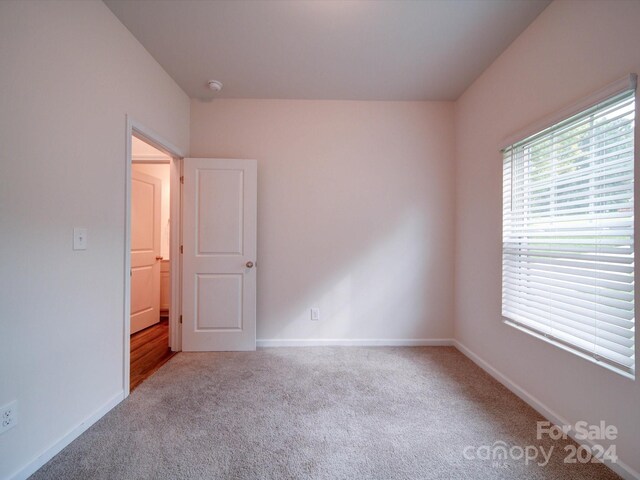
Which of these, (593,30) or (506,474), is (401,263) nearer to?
(506,474)

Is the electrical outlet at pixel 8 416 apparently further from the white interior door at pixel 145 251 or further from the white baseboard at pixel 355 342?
the white interior door at pixel 145 251

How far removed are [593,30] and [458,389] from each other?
2.42 m

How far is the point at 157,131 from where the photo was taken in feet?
7.39

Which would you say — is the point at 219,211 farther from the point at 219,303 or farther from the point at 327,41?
the point at 327,41

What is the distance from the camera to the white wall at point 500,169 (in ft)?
4.28

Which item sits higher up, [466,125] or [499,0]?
[499,0]

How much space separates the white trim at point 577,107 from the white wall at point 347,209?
0.97 meters

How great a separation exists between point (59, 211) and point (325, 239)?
6.76 feet

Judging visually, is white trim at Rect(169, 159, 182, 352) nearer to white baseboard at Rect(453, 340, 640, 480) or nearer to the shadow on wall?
the shadow on wall

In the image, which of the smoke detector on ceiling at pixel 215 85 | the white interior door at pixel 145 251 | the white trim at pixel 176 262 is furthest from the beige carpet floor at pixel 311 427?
the smoke detector on ceiling at pixel 215 85

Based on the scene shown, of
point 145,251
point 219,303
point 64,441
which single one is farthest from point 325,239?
point 145,251

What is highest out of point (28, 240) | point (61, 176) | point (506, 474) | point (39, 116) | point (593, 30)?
point (593, 30)

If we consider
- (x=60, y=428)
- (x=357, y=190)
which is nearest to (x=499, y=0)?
(x=357, y=190)

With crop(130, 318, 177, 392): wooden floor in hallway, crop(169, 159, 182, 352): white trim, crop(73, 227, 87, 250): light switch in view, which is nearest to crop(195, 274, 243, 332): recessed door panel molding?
crop(169, 159, 182, 352): white trim
